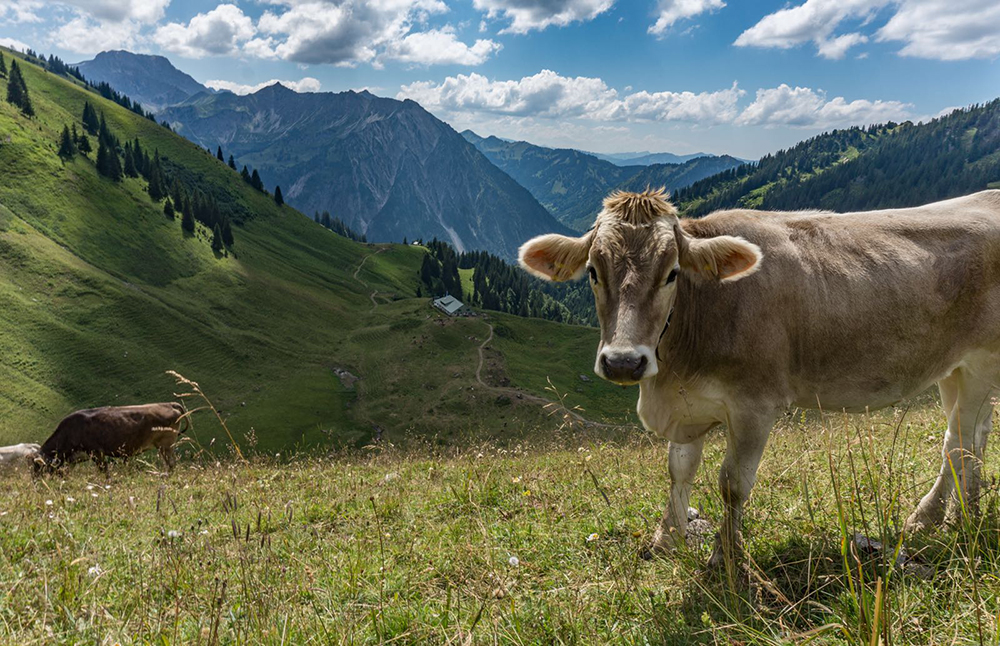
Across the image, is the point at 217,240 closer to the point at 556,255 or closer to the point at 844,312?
the point at 556,255

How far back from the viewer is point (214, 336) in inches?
→ 3866

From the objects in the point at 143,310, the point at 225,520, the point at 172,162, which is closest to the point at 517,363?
the point at 143,310

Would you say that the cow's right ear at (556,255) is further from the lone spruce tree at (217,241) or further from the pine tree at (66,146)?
the pine tree at (66,146)

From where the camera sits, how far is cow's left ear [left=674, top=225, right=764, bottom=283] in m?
4.77

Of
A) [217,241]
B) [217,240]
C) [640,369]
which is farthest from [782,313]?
[217,240]

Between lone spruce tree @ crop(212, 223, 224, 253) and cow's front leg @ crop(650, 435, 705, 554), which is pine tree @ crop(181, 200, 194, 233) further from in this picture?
cow's front leg @ crop(650, 435, 705, 554)

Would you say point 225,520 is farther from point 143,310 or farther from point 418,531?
point 143,310

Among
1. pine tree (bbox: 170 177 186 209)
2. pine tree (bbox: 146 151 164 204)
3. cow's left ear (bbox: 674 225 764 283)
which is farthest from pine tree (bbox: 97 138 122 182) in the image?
cow's left ear (bbox: 674 225 764 283)

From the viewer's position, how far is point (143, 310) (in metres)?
96.9

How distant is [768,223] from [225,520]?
7855mm

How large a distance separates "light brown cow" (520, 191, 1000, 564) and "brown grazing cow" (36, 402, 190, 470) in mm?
19243

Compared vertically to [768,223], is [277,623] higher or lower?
lower

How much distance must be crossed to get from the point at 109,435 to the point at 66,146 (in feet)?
512

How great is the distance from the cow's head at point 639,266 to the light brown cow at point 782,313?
0.01 metres
